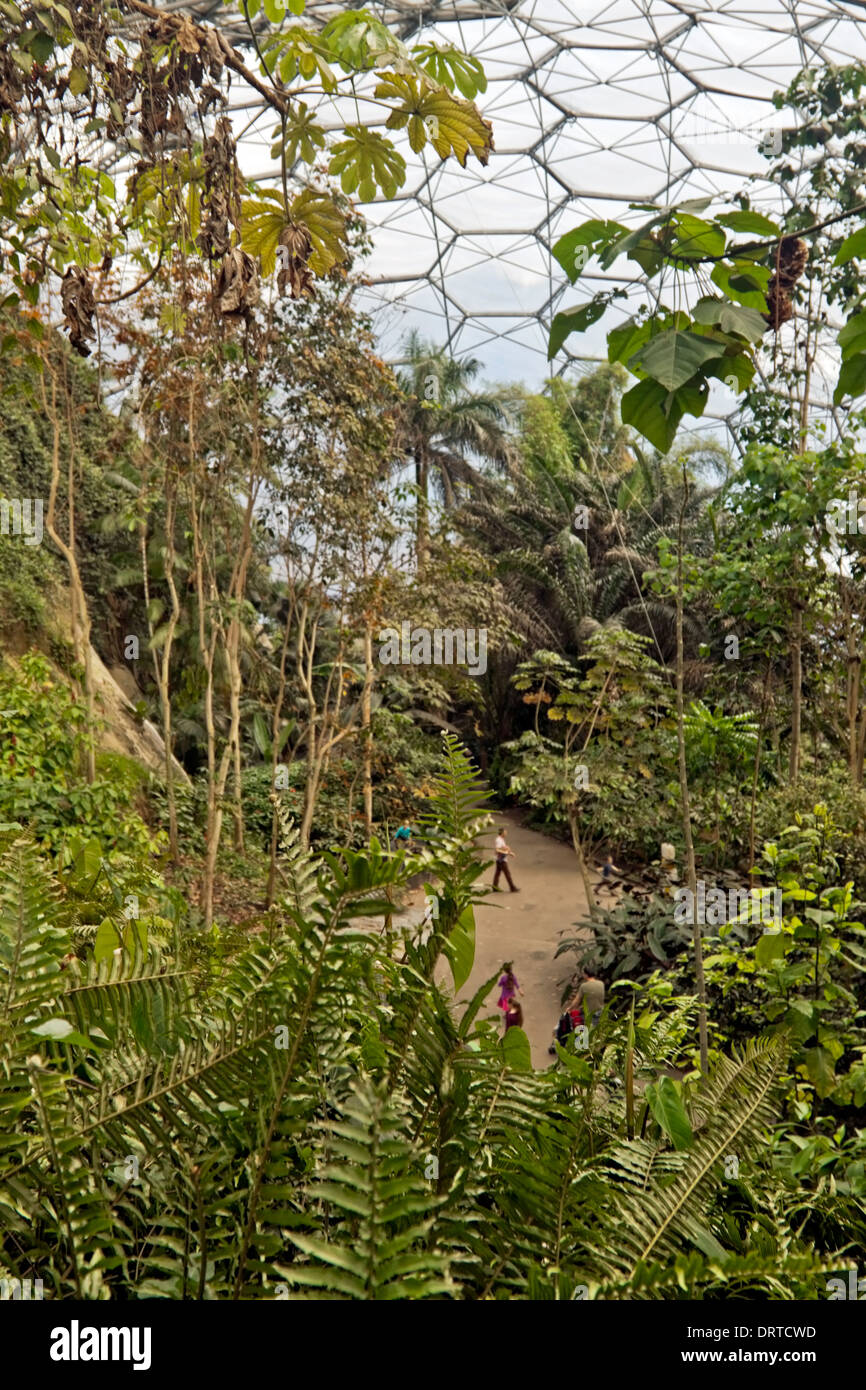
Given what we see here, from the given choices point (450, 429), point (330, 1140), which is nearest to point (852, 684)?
point (330, 1140)

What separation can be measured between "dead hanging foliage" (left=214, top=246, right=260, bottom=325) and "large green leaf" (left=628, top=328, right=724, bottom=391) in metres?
1.60

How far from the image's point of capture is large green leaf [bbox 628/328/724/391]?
3.80 feet

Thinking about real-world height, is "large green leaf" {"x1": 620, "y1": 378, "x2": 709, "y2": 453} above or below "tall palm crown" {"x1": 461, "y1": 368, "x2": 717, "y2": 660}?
below

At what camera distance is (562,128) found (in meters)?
18.5

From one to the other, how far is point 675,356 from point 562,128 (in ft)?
65.9

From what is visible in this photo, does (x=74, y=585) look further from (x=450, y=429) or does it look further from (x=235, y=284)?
(x=450, y=429)

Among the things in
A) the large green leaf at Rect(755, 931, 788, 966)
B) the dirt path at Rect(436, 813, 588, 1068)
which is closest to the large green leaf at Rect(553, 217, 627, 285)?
the large green leaf at Rect(755, 931, 788, 966)

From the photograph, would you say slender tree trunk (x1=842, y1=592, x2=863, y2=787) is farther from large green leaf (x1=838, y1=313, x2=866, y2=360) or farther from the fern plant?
the fern plant

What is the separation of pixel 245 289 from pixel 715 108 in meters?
17.4

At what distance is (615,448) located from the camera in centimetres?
2011

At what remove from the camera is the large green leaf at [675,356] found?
3.80 feet

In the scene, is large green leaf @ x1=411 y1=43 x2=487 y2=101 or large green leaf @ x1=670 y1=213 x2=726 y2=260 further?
large green leaf @ x1=411 y1=43 x2=487 y2=101

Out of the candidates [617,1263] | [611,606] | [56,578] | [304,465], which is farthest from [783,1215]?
[611,606]

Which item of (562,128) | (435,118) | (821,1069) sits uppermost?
(562,128)
